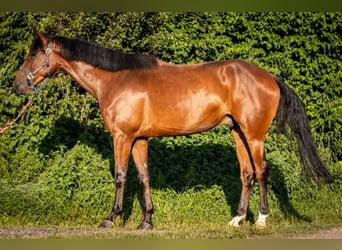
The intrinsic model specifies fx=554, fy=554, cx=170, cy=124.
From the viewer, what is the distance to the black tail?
7.66 m

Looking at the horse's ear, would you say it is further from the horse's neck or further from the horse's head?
the horse's neck

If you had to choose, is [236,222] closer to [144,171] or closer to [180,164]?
[144,171]

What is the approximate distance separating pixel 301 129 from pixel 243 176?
104 centimetres

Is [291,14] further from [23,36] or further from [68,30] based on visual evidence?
[23,36]

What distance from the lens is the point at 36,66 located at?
7805mm

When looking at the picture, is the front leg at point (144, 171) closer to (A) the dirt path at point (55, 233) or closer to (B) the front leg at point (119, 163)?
(B) the front leg at point (119, 163)

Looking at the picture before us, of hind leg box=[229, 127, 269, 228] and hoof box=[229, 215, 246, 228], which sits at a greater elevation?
hind leg box=[229, 127, 269, 228]

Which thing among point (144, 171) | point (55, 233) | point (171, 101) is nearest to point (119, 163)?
point (144, 171)

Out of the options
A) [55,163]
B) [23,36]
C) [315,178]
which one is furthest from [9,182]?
[315,178]

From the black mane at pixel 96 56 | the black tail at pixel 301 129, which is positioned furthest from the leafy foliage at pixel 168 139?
the black mane at pixel 96 56

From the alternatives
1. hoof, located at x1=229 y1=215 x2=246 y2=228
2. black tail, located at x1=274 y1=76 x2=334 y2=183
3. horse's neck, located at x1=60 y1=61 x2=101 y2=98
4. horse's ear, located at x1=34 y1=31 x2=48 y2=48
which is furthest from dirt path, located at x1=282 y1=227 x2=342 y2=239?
horse's ear, located at x1=34 y1=31 x2=48 y2=48

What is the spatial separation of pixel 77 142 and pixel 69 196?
133 centimetres

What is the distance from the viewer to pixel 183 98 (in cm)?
756

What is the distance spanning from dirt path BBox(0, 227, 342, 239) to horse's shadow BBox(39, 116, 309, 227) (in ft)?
5.03
